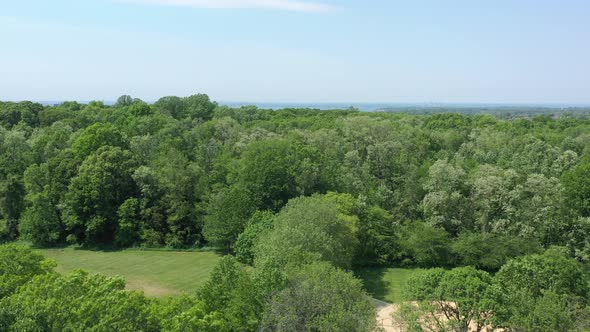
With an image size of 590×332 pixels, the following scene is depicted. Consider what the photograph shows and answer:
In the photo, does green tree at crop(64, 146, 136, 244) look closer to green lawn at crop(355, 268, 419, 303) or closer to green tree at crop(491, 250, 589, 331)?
green lawn at crop(355, 268, 419, 303)

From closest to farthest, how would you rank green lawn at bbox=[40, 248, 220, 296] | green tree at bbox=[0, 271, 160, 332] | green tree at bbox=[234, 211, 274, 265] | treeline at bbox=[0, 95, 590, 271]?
1. green tree at bbox=[0, 271, 160, 332]
2. green lawn at bbox=[40, 248, 220, 296]
3. green tree at bbox=[234, 211, 274, 265]
4. treeline at bbox=[0, 95, 590, 271]

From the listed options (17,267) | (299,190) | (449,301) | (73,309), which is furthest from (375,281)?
(17,267)

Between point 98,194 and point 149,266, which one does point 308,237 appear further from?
point 98,194

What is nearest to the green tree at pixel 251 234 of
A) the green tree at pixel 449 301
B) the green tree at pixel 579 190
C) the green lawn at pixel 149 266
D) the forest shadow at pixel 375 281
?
the green lawn at pixel 149 266

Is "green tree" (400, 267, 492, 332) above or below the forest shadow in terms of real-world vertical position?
above

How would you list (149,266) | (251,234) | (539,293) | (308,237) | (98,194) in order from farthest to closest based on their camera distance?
1. (98,194)
2. (149,266)
3. (251,234)
4. (308,237)
5. (539,293)

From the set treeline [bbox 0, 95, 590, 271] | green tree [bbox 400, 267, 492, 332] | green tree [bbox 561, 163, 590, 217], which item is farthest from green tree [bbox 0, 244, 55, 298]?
green tree [bbox 561, 163, 590, 217]

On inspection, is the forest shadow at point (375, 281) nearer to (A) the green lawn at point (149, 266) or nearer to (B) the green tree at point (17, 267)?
(A) the green lawn at point (149, 266)
